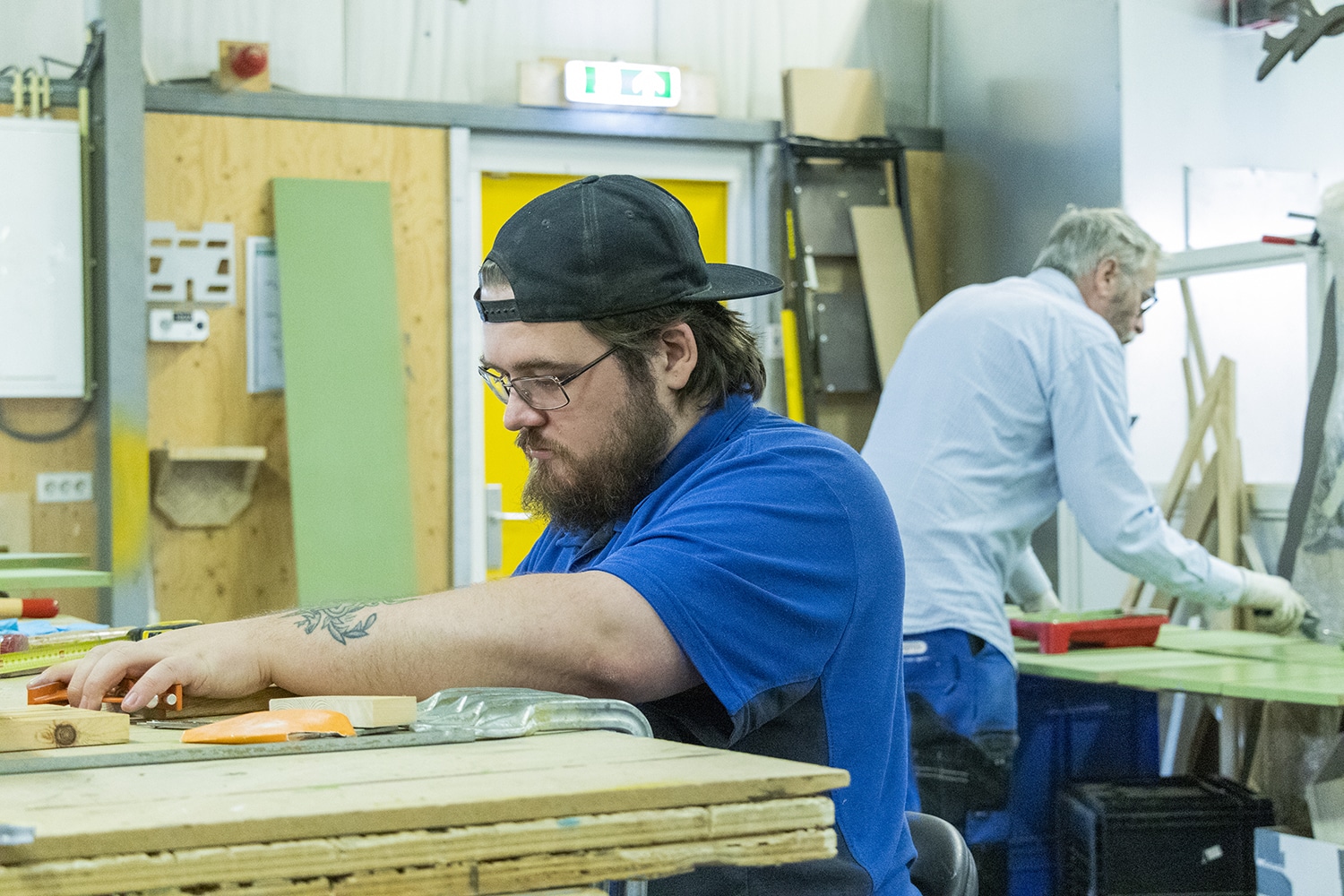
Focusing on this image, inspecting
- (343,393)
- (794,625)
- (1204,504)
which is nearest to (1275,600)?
(1204,504)

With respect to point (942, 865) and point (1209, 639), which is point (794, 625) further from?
point (1209, 639)

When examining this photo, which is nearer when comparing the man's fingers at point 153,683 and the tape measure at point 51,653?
the man's fingers at point 153,683

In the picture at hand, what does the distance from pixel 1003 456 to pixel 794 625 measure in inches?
73.4

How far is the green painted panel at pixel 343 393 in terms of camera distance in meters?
5.03

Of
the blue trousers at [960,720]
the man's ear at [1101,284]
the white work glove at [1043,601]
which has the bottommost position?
the blue trousers at [960,720]

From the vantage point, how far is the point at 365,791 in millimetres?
796

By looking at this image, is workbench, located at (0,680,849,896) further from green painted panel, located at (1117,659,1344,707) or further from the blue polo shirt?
green painted panel, located at (1117,659,1344,707)

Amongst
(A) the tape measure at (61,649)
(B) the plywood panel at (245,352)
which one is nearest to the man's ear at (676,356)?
(A) the tape measure at (61,649)

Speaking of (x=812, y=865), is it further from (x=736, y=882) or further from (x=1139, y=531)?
(x=1139, y=531)

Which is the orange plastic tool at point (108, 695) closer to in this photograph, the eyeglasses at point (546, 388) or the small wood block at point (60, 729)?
the small wood block at point (60, 729)

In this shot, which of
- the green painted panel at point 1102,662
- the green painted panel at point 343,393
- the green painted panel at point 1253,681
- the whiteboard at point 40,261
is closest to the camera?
the green painted panel at point 1253,681

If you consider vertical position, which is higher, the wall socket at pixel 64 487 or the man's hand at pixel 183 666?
the man's hand at pixel 183 666

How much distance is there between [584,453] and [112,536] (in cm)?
372

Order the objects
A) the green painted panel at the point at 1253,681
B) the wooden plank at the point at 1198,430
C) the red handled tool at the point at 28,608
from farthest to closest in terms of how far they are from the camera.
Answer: the wooden plank at the point at 1198,430, the green painted panel at the point at 1253,681, the red handled tool at the point at 28,608
